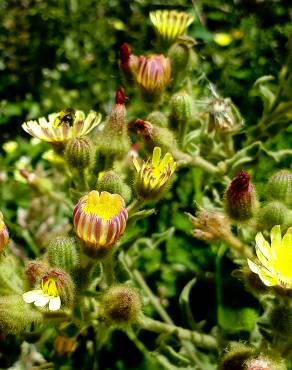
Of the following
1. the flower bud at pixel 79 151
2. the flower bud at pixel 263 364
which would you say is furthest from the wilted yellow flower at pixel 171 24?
the flower bud at pixel 263 364

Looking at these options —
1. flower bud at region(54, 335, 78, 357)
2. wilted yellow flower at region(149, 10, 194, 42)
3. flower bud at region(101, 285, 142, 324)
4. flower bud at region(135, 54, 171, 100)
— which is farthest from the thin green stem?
wilted yellow flower at region(149, 10, 194, 42)

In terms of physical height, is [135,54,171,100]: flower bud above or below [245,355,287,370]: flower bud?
above

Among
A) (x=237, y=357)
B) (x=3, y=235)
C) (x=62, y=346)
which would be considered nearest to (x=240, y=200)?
(x=237, y=357)

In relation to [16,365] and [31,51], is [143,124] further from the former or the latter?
[31,51]

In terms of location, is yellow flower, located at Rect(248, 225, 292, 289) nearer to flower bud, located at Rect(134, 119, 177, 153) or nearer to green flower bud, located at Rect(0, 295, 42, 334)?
flower bud, located at Rect(134, 119, 177, 153)

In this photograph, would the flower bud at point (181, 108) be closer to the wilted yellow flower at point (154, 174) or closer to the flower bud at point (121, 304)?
the wilted yellow flower at point (154, 174)

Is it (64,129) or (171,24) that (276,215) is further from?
(171,24)

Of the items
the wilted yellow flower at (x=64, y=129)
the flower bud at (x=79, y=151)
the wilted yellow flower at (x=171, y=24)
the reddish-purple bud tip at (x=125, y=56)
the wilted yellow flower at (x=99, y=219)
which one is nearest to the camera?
the wilted yellow flower at (x=99, y=219)
